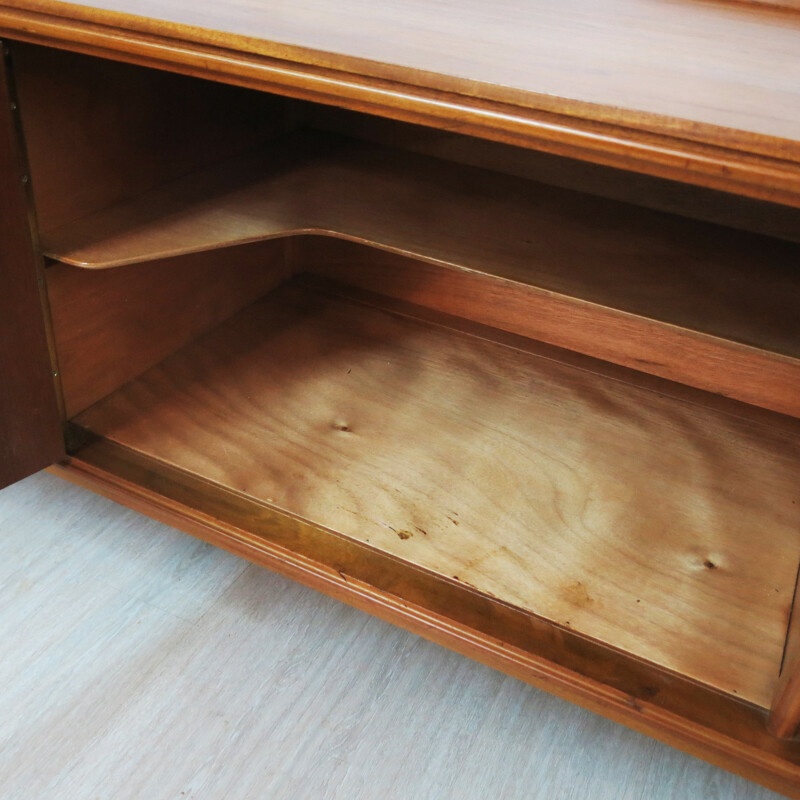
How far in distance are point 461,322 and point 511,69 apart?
56cm

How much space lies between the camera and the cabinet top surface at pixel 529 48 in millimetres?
474

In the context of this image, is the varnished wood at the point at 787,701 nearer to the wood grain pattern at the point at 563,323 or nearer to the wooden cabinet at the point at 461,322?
the wooden cabinet at the point at 461,322

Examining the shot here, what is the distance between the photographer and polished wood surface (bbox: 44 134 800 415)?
66 cm

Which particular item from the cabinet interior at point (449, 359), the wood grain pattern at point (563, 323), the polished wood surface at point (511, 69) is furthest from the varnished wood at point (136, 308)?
the polished wood surface at point (511, 69)

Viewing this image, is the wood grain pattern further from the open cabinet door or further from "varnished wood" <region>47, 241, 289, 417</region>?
the open cabinet door

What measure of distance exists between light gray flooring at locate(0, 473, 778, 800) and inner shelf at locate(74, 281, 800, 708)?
111 millimetres

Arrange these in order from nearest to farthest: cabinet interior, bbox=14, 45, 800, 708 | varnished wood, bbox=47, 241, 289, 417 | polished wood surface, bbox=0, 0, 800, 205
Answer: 1. polished wood surface, bbox=0, 0, 800, 205
2. cabinet interior, bbox=14, 45, 800, 708
3. varnished wood, bbox=47, 241, 289, 417

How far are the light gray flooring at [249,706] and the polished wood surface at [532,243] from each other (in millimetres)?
331

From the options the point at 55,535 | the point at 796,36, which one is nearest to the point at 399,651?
the point at 55,535

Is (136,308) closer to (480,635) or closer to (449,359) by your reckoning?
(449,359)

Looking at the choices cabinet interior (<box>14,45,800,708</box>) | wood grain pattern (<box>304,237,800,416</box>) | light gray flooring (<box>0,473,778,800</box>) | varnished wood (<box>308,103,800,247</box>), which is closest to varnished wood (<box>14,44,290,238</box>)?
cabinet interior (<box>14,45,800,708</box>)

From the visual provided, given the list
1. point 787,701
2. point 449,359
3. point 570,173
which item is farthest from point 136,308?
point 787,701

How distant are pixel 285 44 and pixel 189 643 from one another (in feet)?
1.72

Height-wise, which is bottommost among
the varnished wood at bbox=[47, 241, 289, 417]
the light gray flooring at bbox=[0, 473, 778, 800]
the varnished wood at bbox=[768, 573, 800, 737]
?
the light gray flooring at bbox=[0, 473, 778, 800]
